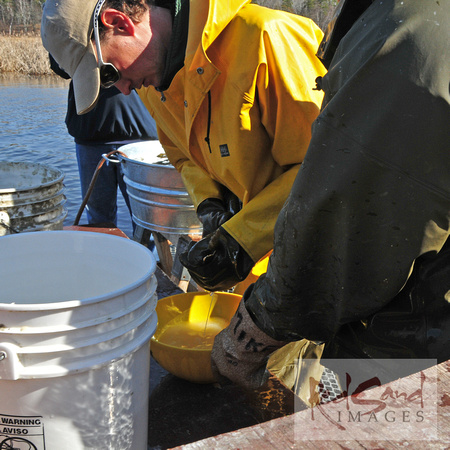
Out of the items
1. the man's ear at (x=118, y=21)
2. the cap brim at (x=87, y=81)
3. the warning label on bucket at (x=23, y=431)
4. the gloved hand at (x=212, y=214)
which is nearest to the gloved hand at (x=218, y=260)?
the gloved hand at (x=212, y=214)

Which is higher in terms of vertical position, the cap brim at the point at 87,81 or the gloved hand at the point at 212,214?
the cap brim at the point at 87,81

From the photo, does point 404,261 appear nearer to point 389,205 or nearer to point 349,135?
point 389,205

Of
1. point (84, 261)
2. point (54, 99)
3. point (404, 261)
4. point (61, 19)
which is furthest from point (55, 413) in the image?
point (54, 99)

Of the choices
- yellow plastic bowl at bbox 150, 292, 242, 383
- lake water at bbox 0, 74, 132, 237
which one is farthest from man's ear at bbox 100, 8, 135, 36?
lake water at bbox 0, 74, 132, 237

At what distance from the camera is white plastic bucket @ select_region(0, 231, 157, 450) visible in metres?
1.14

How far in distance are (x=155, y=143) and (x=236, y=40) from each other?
2267mm

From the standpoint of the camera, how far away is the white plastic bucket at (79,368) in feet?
3.73

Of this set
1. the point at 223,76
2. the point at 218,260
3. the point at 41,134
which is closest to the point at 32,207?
the point at 218,260

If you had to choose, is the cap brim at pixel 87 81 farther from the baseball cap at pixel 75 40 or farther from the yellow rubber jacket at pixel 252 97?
the yellow rubber jacket at pixel 252 97

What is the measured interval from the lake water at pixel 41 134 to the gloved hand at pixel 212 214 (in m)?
4.20

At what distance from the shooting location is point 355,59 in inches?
42.7

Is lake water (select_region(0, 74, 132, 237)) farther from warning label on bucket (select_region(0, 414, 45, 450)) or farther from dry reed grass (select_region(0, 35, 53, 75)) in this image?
warning label on bucket (select_region(0, 414, 45, 450))

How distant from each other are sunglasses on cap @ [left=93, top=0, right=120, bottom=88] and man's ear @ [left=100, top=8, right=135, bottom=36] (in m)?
0.03

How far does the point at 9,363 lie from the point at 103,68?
4.64ft
